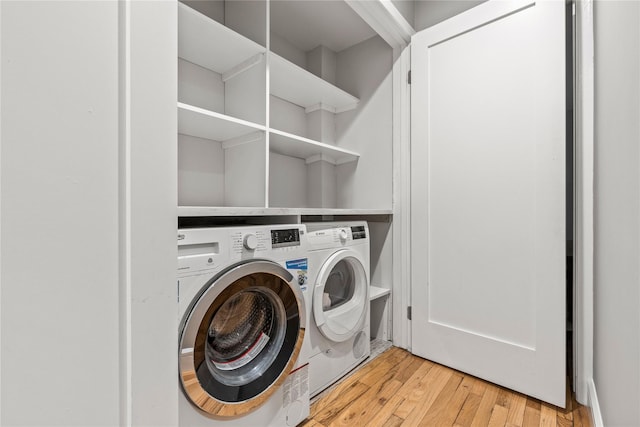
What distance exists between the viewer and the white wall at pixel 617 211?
2.48 feet

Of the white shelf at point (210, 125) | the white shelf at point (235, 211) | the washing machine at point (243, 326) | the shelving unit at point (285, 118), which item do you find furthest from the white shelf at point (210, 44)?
the washing machine at point (243, 326)

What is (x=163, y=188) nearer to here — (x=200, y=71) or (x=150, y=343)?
(x=150, y=343)

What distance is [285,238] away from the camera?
126 centimetres

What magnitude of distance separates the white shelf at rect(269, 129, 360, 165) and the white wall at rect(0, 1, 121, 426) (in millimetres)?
1161

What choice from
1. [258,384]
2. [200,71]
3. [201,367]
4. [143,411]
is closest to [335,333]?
[258,384]

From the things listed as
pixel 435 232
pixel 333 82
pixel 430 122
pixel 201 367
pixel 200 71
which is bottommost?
pixel 201 367

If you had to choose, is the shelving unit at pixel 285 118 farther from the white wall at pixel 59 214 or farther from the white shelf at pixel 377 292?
the white wall at pixel 59 214

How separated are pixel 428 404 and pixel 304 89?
1.99 meters

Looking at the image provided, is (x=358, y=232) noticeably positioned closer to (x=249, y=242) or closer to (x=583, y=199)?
(x=249, y=242)

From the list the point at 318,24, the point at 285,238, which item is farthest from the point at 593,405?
the point at 318,24

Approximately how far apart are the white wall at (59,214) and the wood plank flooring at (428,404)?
114 centimetres

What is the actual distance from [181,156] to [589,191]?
206 cm

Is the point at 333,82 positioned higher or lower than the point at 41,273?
higher

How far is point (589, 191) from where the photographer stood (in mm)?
1334
